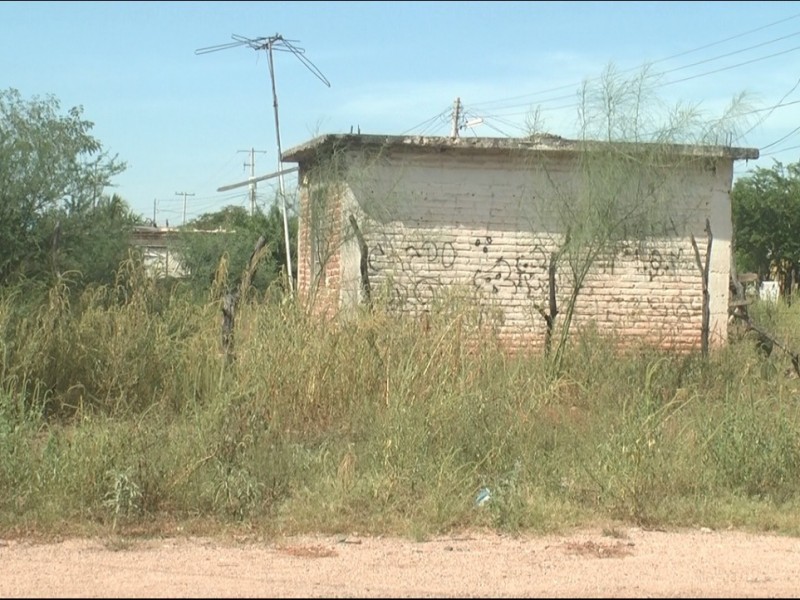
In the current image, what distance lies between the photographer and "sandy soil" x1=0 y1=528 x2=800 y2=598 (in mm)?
5941

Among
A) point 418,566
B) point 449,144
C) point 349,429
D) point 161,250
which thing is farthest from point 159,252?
point 418,566

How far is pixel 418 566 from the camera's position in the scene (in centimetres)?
657

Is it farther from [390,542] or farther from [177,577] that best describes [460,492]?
[177,577]

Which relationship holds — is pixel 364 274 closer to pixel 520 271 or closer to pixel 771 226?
pixel 520 271

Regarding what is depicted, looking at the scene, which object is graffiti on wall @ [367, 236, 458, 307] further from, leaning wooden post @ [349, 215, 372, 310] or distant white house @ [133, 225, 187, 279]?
distant white house @ [133, 225, 187, 279]

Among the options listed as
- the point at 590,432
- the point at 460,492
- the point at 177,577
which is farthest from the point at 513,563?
the point at 590,432

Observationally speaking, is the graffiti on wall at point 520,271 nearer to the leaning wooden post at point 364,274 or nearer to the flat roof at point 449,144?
the flat roof at point 449,144

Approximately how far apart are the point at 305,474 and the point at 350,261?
7709mm

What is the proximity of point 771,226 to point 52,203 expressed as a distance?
1631cm

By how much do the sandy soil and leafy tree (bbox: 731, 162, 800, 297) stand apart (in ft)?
59.6

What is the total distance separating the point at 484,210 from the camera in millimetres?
15922

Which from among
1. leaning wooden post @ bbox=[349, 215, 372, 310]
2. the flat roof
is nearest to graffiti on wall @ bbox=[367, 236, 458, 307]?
leaning wooden post @ bbox=[349, 215, 372, 310]

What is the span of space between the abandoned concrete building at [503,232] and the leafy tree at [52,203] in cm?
352

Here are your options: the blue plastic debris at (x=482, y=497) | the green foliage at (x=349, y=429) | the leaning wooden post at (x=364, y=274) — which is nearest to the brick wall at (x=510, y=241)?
the leaning wooden post at (x=364, y=274)
